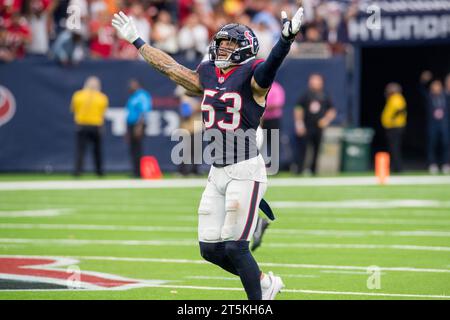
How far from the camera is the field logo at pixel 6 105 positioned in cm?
2181

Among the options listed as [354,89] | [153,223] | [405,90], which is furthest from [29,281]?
[405,90]

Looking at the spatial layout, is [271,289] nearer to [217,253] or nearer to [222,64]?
[217,253]

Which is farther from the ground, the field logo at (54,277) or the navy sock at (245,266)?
the navy sock at (245,266)

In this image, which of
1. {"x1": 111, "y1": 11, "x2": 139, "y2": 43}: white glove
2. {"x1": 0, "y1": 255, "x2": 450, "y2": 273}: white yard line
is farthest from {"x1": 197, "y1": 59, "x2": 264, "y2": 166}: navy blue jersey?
{"x1": 0, "y1": 255, "x2": 450, "y2": 273}: white yard line

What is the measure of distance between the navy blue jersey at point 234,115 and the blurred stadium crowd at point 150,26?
1441 cm

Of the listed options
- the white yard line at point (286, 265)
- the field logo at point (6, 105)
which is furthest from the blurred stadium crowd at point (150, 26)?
the white yard line at point (286, 265)

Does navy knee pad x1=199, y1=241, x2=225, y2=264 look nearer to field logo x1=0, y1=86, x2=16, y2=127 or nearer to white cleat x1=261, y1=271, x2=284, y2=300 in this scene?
white cleat x1=261, y1=271, x2=284, y2=300

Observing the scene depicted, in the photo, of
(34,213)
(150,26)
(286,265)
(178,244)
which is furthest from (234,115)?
(150,26)

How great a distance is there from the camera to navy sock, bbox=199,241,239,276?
23.2 ft

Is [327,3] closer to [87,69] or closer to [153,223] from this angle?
[87,69]

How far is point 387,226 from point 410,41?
35.3 feet

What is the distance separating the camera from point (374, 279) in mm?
8516

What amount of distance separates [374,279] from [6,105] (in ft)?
47.8

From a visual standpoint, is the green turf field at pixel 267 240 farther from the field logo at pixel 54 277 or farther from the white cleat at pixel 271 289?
the white cleat at pixel 271 289
